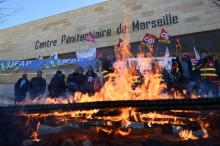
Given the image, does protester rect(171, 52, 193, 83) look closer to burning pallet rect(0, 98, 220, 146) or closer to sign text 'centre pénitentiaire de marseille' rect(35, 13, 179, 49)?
burning pallet rect(0, 98, 220, 146)

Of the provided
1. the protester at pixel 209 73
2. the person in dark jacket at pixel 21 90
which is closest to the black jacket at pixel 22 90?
the person in dark jacket at pixel 21 90

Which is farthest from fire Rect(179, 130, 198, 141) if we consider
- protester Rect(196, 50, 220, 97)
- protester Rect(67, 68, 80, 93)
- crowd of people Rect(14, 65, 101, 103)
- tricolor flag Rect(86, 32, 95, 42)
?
tricolor flag Rect(86, 32, 95, 42)

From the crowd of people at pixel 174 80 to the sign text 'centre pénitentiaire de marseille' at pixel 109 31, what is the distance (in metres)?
9.58

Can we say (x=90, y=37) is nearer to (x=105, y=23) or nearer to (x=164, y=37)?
(x=105, y=23)

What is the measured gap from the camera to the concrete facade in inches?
788

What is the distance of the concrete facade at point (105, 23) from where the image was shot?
2002 centimetres

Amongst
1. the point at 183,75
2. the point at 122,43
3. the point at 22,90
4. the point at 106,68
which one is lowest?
the point at 22,90

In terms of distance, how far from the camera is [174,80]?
36.7 feet

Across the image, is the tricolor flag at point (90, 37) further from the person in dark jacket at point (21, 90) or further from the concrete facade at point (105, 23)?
the person in dark jacket at point (21, 90)

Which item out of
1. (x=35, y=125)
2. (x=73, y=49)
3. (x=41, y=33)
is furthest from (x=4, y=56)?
(x=35, y=125)

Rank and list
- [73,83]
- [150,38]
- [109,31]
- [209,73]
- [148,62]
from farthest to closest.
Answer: [109,31] < [150,38] < [148,62] < [73,83] < [209,73]

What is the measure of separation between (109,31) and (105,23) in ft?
2.44

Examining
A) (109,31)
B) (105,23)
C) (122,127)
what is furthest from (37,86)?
(105,23)

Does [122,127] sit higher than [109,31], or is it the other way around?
[109,31]
